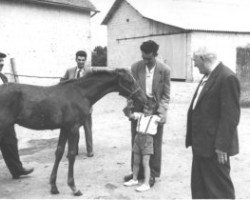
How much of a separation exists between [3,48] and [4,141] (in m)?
12.2

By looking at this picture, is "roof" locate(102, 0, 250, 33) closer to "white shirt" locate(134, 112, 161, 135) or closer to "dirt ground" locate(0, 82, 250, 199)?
"dirt ground" locate(0, 82, 250, 199)

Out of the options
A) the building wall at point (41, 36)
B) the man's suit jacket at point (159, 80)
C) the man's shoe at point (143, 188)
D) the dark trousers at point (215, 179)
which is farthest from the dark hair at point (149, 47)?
the building wall at point (41, 36)

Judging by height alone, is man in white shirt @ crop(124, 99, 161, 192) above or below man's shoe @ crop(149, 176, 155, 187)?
above

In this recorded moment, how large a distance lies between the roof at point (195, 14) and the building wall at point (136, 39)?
1.91 feet

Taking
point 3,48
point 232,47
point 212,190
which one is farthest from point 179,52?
point 212,190

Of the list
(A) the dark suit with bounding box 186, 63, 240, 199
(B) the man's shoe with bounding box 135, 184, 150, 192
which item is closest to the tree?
(B) the man's shoe with bounding box 135, 184, 150, 192

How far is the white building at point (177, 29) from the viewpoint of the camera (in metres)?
25.9

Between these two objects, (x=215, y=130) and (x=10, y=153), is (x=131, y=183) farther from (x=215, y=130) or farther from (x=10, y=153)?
(x=215, y=130)

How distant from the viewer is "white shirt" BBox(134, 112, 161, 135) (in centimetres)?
589

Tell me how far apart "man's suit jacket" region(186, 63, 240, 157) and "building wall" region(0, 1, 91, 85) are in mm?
14879

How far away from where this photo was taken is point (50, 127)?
5.78 m

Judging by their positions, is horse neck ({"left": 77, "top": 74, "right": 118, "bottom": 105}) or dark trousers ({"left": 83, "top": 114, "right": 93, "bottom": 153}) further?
dark trousers ({"left": 83, "top": 114, "right": 93, "bottom": 153})

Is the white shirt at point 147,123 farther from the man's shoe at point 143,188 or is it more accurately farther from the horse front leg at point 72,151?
the horse front leg at point 72,151

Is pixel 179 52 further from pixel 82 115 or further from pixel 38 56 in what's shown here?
pixel 82 115
